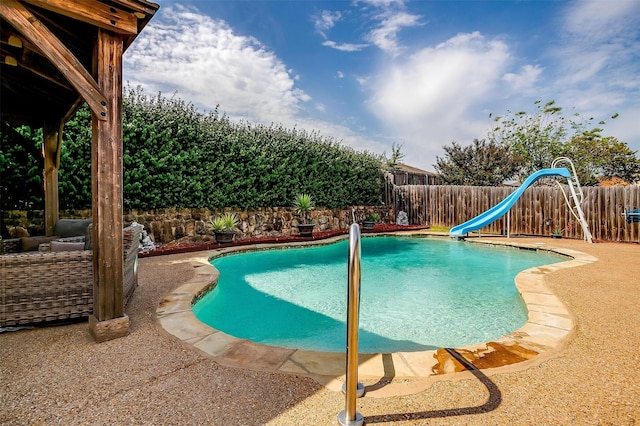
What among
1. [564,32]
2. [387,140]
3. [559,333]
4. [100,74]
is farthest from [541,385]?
[387,140]

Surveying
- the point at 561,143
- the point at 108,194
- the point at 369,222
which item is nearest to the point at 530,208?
the point at 369,222

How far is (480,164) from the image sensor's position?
69.7 ft

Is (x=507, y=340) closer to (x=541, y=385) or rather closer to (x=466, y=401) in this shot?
(x=541, y=385)

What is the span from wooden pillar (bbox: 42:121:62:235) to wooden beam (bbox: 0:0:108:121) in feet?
12.1

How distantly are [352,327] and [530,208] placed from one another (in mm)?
13148

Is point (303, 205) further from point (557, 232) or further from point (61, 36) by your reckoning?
point (557, 232)

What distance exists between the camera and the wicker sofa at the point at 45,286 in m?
2.75

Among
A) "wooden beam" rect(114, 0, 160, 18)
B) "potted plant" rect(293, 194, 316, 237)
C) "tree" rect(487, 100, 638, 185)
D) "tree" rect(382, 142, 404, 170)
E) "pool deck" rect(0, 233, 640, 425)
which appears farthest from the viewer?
"tree" rect(382, 142, 404, 170)

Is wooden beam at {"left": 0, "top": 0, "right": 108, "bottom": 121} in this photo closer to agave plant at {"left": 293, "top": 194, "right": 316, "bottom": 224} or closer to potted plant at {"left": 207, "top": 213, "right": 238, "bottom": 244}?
potted plant at {"left": 207, "top": 213, "right": 238, "bottom": 244}

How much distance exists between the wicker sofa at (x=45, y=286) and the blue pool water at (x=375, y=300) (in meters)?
1.23

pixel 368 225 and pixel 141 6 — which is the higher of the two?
pixel 141 6

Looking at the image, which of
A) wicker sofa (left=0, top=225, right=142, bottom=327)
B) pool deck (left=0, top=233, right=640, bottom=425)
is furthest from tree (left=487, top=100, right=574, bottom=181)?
wicker sofa (left=0, top=225, right=142, bottom=327)

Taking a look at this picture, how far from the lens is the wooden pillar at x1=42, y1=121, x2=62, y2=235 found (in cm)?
523

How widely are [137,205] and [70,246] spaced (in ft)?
15.6
